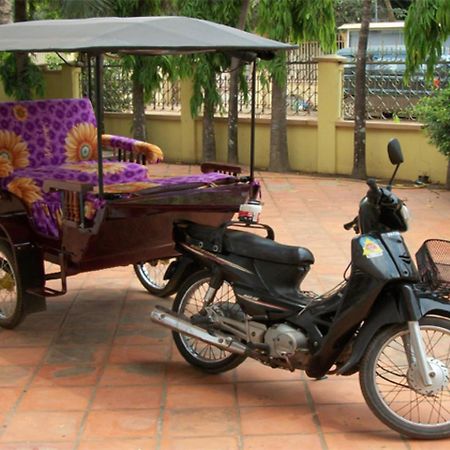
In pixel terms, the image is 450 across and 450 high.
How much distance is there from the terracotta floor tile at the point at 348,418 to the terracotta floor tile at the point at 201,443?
1.59 feet

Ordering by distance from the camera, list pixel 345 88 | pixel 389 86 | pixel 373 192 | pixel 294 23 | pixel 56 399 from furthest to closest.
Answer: pixel 345 88 < pixel 294 23 < pixel 389 86 < pixel 56 399 < pixel 373 192

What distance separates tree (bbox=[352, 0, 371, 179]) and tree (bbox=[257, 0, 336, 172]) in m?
0.67

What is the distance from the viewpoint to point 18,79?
14242mm

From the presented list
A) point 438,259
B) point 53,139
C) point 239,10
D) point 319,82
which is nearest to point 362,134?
point 319,82

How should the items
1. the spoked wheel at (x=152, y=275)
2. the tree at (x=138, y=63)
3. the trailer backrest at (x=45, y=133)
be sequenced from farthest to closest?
A: the tree at (x=138, y=63)
the spoked wheel at (x=152, y=275)
the trailer backrest at (x=45, y=133)

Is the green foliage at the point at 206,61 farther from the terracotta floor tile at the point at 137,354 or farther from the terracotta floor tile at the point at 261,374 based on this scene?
the terracotta floor tile at the point at 261,374

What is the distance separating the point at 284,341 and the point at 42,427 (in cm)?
130

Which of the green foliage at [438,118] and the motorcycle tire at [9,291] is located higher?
the green foliage at [438,118]

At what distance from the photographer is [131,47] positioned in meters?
4.77

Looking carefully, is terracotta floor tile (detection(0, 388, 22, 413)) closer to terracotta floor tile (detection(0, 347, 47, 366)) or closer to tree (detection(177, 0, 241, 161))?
terracotta floor tile (detection(0, 347, 47, 366))

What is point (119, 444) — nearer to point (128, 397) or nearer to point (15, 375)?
point (128, 397)

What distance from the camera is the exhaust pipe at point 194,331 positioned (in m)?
4.64

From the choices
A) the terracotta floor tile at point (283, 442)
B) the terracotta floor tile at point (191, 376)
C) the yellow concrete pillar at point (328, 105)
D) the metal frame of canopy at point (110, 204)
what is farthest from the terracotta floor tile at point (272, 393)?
the yellow concrete pillar at point (328, 105)

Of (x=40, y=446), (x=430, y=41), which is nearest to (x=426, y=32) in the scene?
(x=430, y=41)
